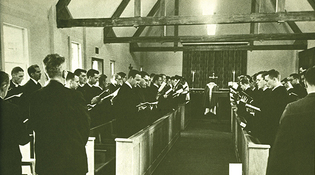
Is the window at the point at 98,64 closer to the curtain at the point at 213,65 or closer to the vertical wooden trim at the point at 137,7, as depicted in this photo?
the vertical wooden trim at the point at 137,7

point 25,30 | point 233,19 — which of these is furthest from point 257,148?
point 25,30

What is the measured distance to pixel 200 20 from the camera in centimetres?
661

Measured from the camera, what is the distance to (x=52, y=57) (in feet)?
7.08

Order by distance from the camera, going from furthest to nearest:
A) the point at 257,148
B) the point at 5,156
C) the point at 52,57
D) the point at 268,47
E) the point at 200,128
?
the point at 268,47
the point at 200,128
the point at 257,148
the point at 52,57
the point at 5,156

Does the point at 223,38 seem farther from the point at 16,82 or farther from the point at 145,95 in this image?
the point at 16,82

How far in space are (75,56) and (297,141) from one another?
756 cm

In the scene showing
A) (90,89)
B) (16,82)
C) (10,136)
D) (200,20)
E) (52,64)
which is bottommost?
(10,136)

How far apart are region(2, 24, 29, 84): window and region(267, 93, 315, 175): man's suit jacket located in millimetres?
5031

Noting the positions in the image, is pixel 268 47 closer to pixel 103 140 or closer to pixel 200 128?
pixel 200 128

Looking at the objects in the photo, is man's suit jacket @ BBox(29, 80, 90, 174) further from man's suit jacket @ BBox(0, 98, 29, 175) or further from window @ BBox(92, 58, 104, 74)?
window @ BBox(92, 58, 104, 74)

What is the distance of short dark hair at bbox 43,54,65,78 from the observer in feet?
7.08

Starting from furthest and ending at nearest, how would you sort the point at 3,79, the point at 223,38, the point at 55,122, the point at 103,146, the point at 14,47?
1. the point at 223,38
2. the point at 14,47
3. the point at 103,146
4. the point at 55,122
5. the point at 3,79

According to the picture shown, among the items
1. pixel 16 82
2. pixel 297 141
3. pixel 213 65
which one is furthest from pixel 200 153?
pixel 213 65

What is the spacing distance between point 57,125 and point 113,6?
808 centimetres
